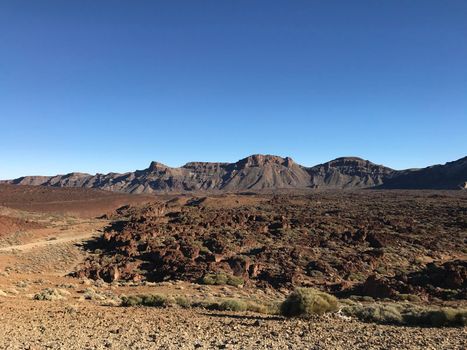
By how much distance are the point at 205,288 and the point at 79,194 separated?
95011 millimetres

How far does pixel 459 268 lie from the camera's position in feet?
89.0

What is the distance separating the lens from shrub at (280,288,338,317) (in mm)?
13758

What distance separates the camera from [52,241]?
143ft

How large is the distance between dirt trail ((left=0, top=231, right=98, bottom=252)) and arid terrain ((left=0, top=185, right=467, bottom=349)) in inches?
9.3

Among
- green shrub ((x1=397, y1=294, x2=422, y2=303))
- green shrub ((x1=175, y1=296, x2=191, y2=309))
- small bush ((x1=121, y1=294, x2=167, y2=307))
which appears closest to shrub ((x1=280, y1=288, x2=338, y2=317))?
green shrub ((x1=175, y1=296, x2=191, y2=309))

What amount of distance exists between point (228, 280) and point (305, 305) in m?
14.1

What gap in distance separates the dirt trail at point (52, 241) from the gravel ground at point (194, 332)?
27582 mm

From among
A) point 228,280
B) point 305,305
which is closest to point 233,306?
point 305,305

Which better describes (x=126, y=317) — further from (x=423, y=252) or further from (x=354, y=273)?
(x=423, y=252)

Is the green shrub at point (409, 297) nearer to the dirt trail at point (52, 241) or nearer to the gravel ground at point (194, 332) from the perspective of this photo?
the gravel ground at point (194, 332)

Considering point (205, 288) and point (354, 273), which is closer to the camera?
point (205, 288)

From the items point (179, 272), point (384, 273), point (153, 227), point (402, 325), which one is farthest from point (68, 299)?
point (153, 227)

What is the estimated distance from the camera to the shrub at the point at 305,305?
13.8m

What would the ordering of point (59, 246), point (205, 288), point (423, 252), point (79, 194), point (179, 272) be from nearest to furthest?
point (205, 288) < point (179, 272) < point (423, 252) < point (59, 246) < point (79, 194)
